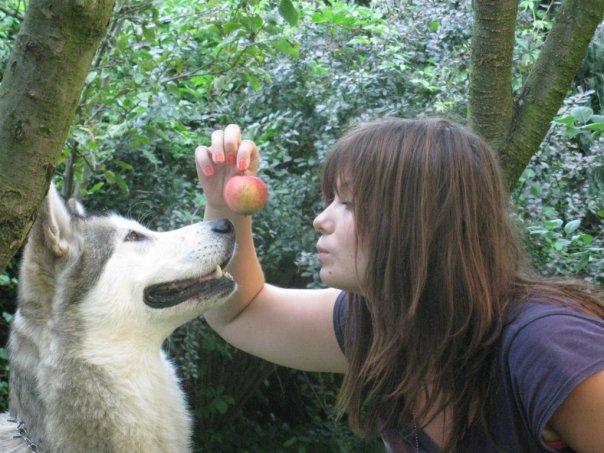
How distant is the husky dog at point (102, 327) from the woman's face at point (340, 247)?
577mm

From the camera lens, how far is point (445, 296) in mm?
2018

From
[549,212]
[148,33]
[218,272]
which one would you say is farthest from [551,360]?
[148,33]

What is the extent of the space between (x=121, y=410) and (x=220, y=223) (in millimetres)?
648

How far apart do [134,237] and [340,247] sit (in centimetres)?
103

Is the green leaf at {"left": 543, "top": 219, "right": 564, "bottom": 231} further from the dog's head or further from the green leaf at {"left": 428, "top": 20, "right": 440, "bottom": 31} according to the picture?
the green leaf at {"left": 428, "top": 20, "right": 440, "bottom": 31}

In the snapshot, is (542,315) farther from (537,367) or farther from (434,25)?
(434,25)

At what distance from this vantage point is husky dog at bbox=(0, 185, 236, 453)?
2535 mm

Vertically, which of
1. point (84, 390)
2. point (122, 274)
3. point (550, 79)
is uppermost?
point (550, 79)

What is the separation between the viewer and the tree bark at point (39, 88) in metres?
1.67

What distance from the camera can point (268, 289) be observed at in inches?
109

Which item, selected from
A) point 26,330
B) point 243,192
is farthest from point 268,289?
point 26,330

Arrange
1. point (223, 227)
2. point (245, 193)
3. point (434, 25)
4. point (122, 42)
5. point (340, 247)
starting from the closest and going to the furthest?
point (340, 247), point (245, 193), point (223, 227), point (122, 42), point (434, 25)

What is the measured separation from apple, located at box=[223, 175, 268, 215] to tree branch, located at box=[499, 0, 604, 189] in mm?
914

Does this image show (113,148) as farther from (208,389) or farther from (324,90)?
A: (208,389)
